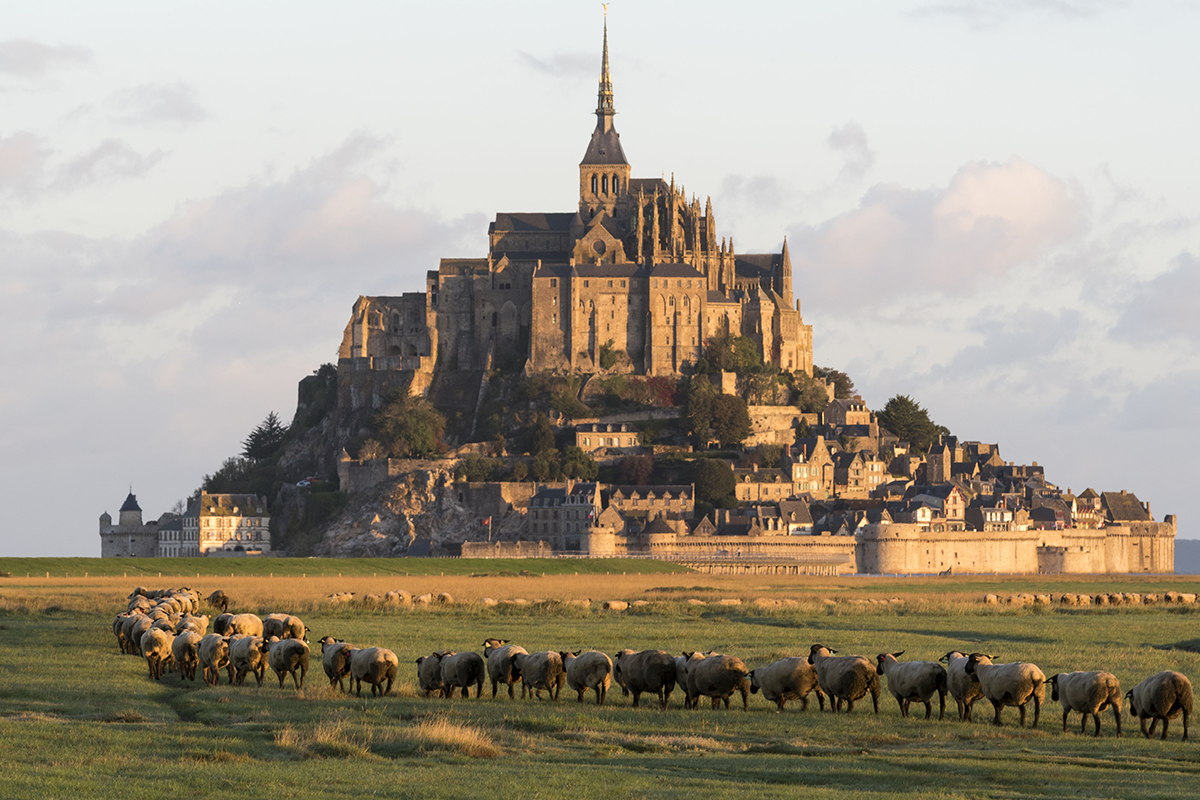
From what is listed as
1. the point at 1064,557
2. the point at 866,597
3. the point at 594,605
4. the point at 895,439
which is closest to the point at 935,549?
the point at 1064,557

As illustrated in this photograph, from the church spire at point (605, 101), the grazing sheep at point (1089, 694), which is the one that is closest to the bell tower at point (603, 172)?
the church spire at point (605, 101)

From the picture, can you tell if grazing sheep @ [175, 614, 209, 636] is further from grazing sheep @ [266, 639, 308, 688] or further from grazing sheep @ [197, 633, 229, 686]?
grazing sheep @ [266, 639, 308, 688]

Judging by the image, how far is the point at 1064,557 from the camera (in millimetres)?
147250

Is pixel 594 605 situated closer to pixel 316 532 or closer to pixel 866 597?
pixel 866 597

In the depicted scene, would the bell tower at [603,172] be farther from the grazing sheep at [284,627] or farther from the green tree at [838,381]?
the grazing sheep at [284,627]

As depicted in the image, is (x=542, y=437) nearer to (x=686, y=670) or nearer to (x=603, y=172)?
(x=603, y=172)

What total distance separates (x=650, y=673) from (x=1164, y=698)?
29.1ft

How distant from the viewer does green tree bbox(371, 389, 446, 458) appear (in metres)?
150

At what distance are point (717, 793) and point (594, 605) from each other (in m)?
41.5

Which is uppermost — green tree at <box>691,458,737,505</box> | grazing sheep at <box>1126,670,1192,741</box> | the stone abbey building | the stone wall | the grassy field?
the stone abbey building

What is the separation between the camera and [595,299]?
155 metres

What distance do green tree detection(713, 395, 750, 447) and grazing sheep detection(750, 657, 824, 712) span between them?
119237 millimetres

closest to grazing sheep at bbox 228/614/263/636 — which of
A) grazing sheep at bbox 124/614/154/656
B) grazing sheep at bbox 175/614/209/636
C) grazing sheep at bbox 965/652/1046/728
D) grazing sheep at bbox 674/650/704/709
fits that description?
grazing sheep at bbox 175/614/209/636

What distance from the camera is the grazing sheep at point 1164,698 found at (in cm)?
2602
